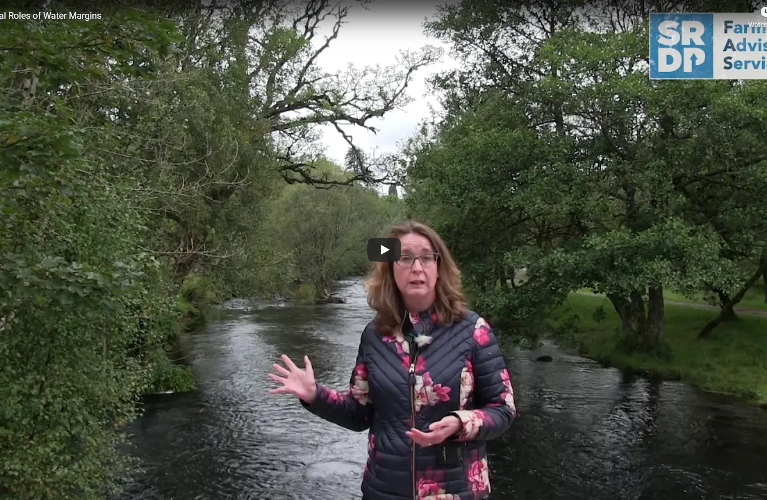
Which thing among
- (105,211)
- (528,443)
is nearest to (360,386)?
(105,211)

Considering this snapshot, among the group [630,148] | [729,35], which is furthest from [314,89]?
[729,35]

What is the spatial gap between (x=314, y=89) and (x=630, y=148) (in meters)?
11.5

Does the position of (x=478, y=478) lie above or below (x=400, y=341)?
below

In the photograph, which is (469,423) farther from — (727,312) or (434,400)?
(727,312)

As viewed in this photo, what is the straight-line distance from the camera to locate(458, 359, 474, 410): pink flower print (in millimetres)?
2400

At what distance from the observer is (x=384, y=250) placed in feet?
8.57

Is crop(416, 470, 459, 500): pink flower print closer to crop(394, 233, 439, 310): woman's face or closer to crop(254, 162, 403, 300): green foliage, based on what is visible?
crop(394, 233, 439, 310): woman's face

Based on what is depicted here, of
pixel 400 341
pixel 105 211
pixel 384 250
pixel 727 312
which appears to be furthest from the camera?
pixel 727 312

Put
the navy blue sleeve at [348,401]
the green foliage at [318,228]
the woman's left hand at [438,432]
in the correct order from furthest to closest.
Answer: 1. the green foliage at [318,228]
2. the navy blue sleeve at [348,401]
3. the woman's left hand at [438,432]

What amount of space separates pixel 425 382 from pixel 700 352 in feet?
58.0

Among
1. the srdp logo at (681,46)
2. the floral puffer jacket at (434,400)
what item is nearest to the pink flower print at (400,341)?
the floral puffer jacket at (434,400)

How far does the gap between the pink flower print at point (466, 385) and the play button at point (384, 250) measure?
0.58 meters

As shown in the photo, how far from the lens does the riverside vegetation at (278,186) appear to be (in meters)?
4.62

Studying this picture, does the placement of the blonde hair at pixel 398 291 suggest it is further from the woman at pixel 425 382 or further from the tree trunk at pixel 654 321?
the tree trunk at pixel 654 321
